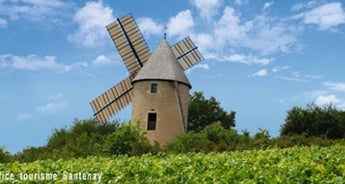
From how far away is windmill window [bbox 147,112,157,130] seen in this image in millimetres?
32031

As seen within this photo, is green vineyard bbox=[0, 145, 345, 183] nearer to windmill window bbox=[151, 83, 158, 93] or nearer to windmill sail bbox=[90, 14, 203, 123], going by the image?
windmill window bbox=[151, 83, 158, 93]

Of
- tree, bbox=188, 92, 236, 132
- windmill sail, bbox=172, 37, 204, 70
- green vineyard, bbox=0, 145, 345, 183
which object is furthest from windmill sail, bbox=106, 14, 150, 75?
green vineyard, bbox=0, 145, 345, 183

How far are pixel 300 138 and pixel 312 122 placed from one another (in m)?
17.9

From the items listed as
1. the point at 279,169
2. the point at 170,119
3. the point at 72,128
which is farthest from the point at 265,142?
the point at 72,128

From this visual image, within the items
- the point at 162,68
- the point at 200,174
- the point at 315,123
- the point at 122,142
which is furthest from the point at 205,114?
the point at 200,174

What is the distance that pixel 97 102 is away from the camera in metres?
37.1

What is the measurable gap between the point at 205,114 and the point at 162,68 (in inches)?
556

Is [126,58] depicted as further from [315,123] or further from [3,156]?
[315,123]

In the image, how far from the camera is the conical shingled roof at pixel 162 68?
32.6 m

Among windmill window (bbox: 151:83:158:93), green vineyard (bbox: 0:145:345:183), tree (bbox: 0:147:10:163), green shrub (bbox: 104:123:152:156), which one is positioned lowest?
green vineyard (bbox: 0:145:345:183)

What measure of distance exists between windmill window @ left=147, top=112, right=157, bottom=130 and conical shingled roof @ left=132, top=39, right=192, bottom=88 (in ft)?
7.15

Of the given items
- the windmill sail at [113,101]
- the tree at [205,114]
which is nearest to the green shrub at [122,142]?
the windmill sail at [113,101]

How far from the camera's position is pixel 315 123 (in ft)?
142

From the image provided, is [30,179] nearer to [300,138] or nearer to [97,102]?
[300,138]
